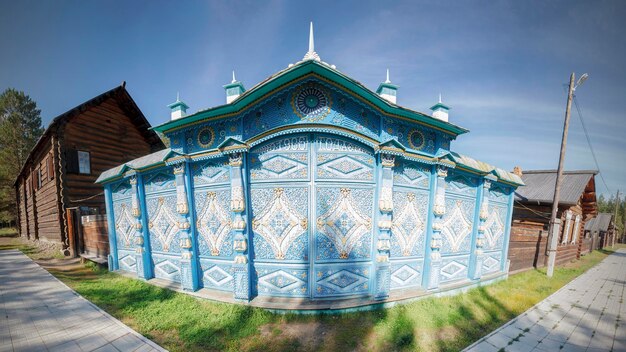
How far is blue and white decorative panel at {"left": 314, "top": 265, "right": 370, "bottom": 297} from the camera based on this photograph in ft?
17.3

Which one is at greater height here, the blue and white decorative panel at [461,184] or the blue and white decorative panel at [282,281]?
the blue and white decorative panel at [461,184]

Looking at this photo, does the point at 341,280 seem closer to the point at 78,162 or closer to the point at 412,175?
the point at 412,175

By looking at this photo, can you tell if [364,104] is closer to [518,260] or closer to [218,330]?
[218,330]

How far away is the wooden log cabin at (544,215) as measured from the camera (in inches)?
367

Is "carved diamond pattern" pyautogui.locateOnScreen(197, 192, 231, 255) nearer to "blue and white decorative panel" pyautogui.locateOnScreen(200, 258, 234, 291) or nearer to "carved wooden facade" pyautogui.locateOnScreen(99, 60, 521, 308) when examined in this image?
"carved wooden facade" pyautogui.locateOnScreen(99, 60, 521, 308)

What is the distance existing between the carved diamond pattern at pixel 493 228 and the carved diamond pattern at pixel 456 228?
1322mm

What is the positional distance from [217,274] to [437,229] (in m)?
5.97

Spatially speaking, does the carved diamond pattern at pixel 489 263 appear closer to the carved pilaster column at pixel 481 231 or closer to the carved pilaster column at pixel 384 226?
the carved pilaster column at pixel 481 231

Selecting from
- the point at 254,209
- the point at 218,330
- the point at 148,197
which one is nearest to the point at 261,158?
the point at 254,209

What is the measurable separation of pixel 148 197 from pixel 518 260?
13.9 metres

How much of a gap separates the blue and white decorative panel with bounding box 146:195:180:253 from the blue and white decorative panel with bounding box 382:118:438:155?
619 centimetres

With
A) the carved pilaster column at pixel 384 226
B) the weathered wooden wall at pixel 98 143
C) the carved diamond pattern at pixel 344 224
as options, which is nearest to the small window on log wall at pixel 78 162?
the weathered wooden wall at pixel 98 143

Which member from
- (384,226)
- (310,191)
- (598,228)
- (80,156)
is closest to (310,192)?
(310,191)

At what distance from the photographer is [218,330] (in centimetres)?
457
